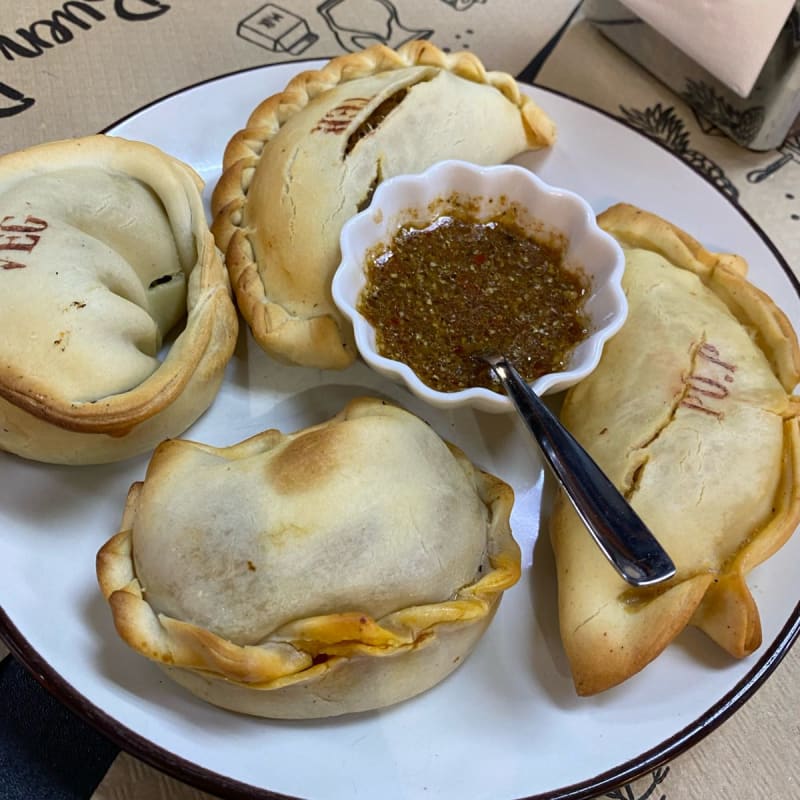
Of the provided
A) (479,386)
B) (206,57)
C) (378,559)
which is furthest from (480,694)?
(206,57)

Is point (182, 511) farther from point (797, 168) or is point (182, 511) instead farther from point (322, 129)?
point (797, 168)

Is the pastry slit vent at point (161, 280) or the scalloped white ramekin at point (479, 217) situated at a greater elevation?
the scalloped white ramekin at point (479, 217)

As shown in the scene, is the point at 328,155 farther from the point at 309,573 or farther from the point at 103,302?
the point at 309,573

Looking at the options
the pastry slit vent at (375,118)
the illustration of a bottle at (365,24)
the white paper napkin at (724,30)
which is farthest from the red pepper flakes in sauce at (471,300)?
the illustration of a bottle at (365,24)

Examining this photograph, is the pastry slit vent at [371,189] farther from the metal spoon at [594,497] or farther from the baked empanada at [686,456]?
the baked empanada at [686,456]

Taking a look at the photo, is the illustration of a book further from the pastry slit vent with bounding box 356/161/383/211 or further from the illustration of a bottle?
the pastry slit vent with bounding box 356/161/383/211

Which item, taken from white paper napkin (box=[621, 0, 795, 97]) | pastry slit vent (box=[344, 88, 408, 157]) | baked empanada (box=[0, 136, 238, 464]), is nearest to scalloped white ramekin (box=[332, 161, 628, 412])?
pastry slit vent (box=[344, 88, 408, 157])

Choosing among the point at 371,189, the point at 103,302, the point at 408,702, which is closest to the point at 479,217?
the point at 371,189
